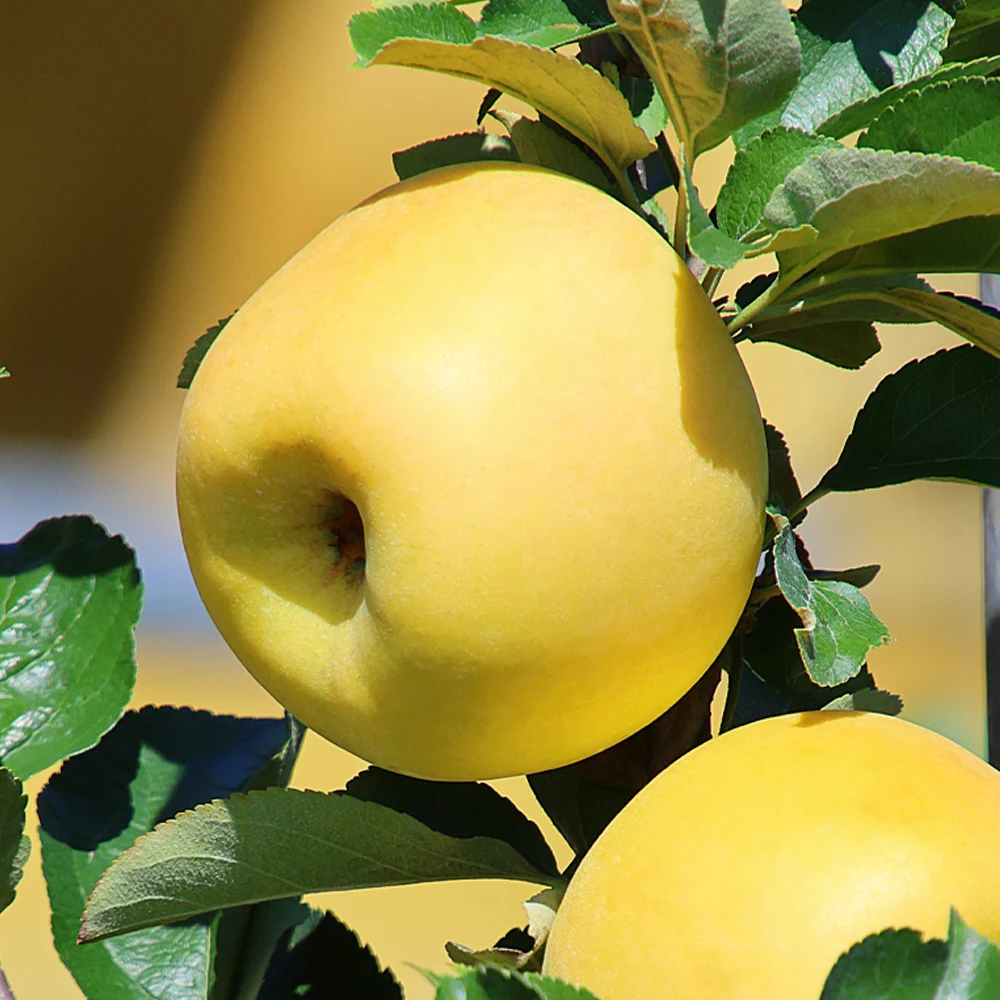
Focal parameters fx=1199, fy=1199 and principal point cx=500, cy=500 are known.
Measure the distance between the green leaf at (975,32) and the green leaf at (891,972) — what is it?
1.25ft

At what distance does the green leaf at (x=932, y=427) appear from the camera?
50cm

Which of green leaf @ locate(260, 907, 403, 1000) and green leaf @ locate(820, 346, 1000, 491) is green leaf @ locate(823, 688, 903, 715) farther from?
green leaf @ locate(260, 907, 403, 1000)

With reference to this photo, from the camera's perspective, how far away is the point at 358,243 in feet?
1.34

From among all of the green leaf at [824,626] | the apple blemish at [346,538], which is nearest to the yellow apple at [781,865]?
the green leaf at [824,626]

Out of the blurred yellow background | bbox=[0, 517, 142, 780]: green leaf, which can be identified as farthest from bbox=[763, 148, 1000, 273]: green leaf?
the blurred yellow background

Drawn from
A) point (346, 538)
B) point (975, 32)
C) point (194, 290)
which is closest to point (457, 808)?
point (346, 538)

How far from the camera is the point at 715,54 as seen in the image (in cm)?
39

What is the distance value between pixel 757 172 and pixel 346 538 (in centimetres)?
20

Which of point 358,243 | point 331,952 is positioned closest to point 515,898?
point 331,952

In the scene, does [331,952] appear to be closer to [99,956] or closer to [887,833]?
[99,956]

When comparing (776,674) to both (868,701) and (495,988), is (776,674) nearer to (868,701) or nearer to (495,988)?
(868,701)

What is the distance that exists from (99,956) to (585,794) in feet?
0.90

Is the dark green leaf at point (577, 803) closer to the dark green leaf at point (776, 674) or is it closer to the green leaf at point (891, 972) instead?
the dark green leaf at point (776, 674)

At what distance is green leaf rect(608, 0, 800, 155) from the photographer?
377 mm
